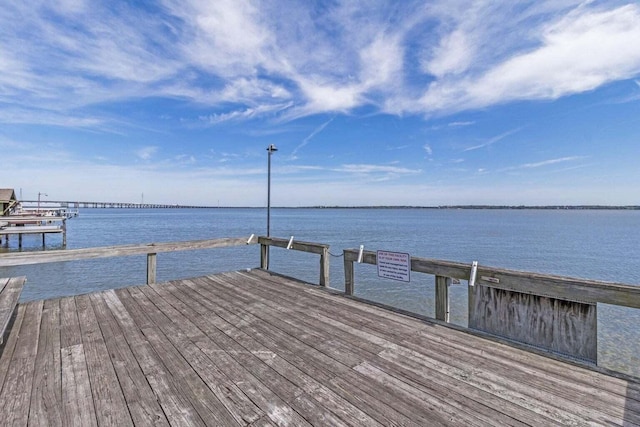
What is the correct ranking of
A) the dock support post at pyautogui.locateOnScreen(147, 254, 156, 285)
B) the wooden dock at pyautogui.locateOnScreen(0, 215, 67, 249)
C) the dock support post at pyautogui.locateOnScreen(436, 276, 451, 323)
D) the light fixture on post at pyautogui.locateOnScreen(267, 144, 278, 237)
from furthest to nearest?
the wooden dock at pyautogui.locateOnScreen(0, 215, 67, 249) → the light fixture on post at pyautogui.locateOnScreen(267, 144, 278, 237) → the dock support post at pyautogui.locateOnScreen(147, 254, 156, 285) → the dock support post at pyautogui.locateOnScreen(436, 276, 451, 323)

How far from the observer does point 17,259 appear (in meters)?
3.83

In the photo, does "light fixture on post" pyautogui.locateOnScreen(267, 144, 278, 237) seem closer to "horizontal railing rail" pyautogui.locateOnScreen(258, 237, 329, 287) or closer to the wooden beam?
"horizontal railing rail" pyautogui.locateOnScreen(258, 237, 329, 287)

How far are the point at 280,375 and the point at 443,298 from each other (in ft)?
7.14

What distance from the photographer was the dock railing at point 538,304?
248 cm

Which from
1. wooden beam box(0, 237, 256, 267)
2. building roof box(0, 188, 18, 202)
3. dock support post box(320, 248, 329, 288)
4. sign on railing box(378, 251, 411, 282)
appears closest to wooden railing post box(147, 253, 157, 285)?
wooden beam box(0, 237, 256, 267)

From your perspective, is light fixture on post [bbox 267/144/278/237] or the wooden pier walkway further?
light fixture on post [bbox 267/144/278/237]

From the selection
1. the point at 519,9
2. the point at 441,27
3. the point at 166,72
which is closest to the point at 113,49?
the point at 166,72

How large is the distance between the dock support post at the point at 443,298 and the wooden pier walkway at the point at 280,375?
8.4 inches

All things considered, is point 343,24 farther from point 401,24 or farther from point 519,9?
point 519,9

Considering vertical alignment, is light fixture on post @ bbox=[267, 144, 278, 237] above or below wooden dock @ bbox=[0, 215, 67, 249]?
above

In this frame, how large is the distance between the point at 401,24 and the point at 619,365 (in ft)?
31.3

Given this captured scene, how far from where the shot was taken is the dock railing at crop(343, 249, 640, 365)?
97.8 inches

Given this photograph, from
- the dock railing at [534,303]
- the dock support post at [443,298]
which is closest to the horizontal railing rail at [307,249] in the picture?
the dock railing at [534,303]

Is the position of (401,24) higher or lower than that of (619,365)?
higher
